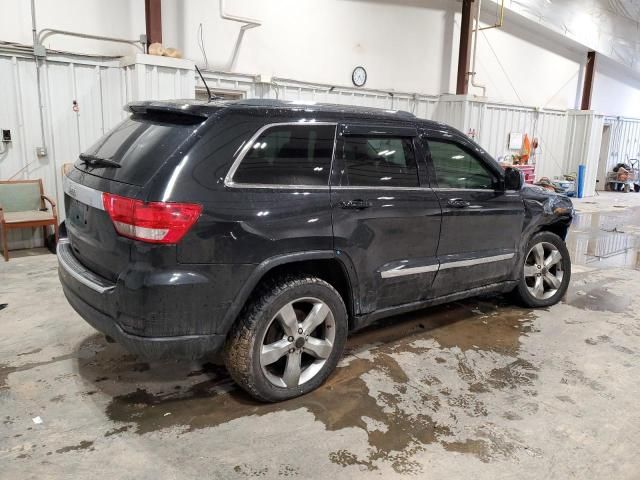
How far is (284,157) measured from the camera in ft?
8.93

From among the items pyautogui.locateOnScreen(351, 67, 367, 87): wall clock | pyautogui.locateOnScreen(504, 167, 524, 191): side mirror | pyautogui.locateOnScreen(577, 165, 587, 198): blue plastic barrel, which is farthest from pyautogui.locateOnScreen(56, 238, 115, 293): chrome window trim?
pyautogui.locateOnScreen(577, 165, 587, 198): blue plastic barrel

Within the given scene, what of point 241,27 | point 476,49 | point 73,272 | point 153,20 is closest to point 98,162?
point 73,272

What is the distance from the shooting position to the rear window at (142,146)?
243 cm

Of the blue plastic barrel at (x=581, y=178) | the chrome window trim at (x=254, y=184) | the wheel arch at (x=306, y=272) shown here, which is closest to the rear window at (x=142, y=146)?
the chrome window trim at (x=254, y=184)

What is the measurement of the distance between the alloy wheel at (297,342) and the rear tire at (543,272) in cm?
210

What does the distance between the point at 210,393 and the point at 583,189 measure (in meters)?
13.8

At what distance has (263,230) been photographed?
2537 mm

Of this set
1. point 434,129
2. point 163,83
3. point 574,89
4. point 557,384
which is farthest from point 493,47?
point 557,384

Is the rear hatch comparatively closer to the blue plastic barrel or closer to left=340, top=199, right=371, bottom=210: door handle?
left=340, top=199, right=371, bottom=210: door handle

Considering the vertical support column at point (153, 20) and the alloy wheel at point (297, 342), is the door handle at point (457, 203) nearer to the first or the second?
the alloy wheel at point (297, 342)

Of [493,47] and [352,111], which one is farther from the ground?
[493,47]

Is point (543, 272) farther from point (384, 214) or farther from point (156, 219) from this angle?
point (156, 219)

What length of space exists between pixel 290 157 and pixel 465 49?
9.39m

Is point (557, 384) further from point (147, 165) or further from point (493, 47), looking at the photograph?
point (493, 47)
